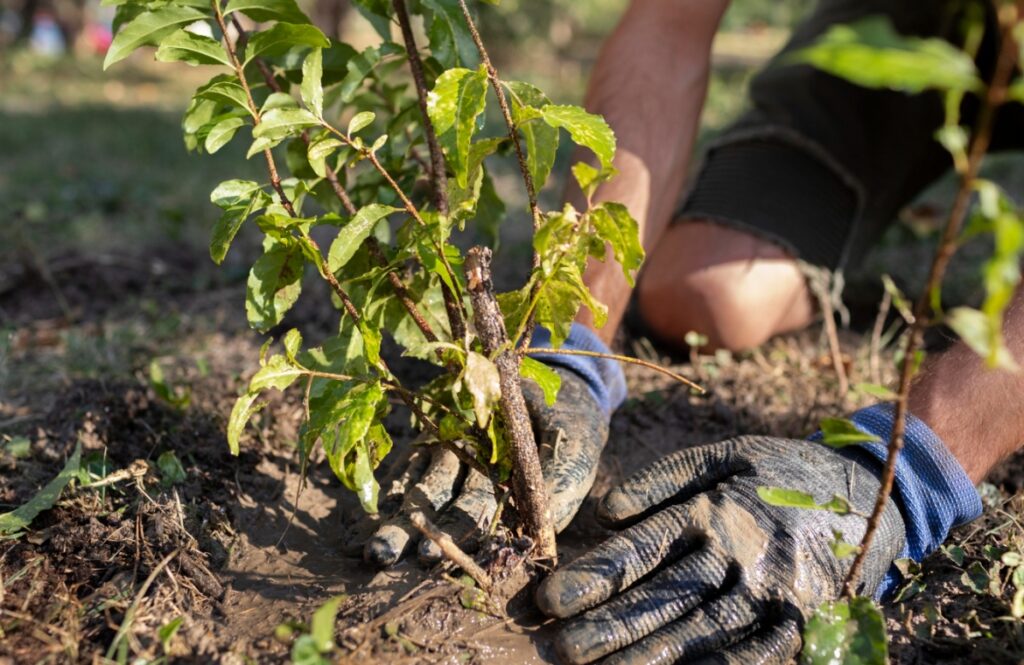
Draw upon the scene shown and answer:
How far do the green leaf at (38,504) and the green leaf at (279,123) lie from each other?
0.84m

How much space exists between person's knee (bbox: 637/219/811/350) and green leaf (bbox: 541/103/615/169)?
1.61m

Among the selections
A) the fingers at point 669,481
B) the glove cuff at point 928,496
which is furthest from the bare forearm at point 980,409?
the fingers at point 669,481

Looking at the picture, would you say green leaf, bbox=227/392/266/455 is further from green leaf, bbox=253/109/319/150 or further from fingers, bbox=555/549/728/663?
fingers, bbox=555/549/728/663

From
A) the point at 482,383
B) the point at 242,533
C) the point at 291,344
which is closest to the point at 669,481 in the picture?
the point at 482,383

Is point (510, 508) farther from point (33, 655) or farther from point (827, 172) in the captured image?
point (827, 172)

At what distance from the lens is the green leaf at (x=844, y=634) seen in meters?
1.33

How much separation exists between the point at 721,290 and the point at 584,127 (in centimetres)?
169

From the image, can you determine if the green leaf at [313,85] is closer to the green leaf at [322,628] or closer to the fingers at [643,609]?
the green leaf at [322,628]

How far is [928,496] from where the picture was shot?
66.1 inches

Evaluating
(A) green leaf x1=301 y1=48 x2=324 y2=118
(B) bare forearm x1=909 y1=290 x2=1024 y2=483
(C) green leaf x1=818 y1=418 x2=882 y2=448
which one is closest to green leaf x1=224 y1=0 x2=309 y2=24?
(A) green leaf x1=301 y1=48 x2=324 y2=118

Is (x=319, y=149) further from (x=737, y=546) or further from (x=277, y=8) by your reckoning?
(x=737, y=546)

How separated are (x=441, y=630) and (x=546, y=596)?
0.20m

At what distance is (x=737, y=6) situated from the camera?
54.3 ft

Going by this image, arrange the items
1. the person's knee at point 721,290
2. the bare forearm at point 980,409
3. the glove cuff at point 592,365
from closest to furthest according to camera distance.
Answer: the bare forearm at point 980,409, the glove cuff at point 592,365, the person's knee at point 721,290
